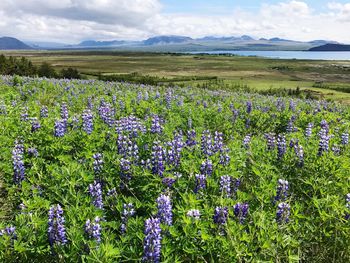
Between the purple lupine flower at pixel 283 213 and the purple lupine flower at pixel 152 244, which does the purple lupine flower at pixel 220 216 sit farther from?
the purple lupine flower at pixel 152 244

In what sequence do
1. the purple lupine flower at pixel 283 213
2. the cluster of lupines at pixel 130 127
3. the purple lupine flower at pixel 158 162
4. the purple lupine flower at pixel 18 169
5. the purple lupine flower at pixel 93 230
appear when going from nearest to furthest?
the purple lupine flower at pixel 93 230 < the purple lupine flower at pixel 283 213 < the purple lupine flower at pixel 158 162 < the purple lupine flower at pixel 18 169 < the cluster of lupines at pixel 130 127

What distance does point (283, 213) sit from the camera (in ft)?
12.7

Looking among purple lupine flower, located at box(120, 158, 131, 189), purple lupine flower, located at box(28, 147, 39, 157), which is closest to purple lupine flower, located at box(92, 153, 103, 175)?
purple lupine flower, located at box(120, 158, 131, 189)

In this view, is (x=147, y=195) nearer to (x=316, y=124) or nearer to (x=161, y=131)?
(x=161, y=131)

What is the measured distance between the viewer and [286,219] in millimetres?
3959

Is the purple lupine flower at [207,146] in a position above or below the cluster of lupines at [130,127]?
below

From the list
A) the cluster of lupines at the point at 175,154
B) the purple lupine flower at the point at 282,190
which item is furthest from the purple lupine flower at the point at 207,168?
the purple lupine flower at the point at 282,190

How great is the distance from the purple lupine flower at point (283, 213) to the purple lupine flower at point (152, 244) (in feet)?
4.74

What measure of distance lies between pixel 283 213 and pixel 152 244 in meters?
1.53

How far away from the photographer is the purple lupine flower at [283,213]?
386 centimetres

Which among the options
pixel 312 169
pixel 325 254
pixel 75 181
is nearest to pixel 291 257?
pixel 325 254

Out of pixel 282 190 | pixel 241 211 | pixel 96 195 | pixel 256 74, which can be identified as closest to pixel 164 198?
pixel 241 211

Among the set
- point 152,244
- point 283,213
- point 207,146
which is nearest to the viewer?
point 152,244

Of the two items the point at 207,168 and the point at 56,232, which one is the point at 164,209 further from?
the point at 207,168
